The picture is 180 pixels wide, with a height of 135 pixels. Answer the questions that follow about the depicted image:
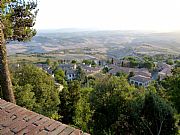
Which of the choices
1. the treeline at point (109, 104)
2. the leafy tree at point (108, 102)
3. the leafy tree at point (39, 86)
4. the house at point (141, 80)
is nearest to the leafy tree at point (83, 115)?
the treeline at point (109, 104)

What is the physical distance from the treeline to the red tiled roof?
1394 cm

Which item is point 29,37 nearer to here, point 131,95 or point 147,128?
point 147,128

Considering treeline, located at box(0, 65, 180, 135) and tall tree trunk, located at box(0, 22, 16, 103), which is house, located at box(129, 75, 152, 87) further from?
tall tree trunk, located at box(0, 22, 16, 103)

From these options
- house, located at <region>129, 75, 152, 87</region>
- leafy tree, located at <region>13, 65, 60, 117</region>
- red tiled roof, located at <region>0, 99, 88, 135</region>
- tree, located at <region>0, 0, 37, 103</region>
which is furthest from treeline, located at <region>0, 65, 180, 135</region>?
house, located at <region>129, 75, 152, 87</region>

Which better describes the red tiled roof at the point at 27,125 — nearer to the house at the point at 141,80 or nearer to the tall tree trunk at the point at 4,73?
the tall tree trunk at the point at 4,73

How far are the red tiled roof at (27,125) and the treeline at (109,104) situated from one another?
1394 cm

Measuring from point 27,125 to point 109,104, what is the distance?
1709 centimetres

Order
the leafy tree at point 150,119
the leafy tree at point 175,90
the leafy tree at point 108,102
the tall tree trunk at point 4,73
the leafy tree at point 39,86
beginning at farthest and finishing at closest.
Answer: the leafy tree at point 39,86
the leafy tree at point 175,90
the leafy tree at point 108,102
the leafy tree at point 150,119
the tall tree trunk at point 4,73

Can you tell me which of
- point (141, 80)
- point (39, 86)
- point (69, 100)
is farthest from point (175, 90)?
point (141, 80)

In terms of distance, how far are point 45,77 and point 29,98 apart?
508 centimetres

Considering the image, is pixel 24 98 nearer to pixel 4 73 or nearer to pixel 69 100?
pixel 69 100

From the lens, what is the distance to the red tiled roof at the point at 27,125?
4.15 metres

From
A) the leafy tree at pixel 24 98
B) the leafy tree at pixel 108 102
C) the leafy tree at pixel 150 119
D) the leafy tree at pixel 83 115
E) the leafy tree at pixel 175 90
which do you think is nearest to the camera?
the leafy tree at pixel 150 119

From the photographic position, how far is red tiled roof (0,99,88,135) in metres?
4.15
